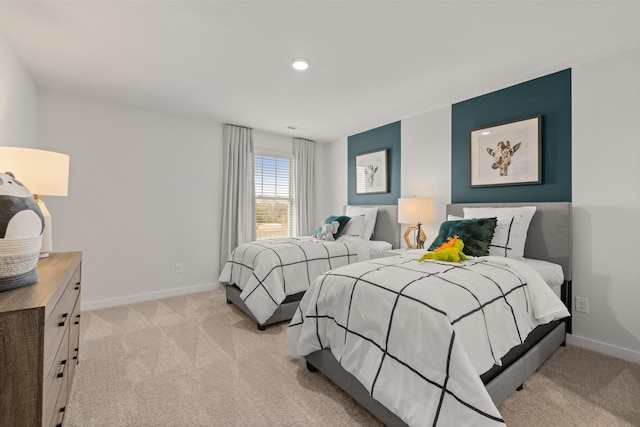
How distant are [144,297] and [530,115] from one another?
4.71 metres

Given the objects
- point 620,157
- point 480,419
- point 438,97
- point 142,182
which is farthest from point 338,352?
point 142,182

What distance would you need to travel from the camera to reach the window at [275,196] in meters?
4.80

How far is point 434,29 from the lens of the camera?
205 centimetres

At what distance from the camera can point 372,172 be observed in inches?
178

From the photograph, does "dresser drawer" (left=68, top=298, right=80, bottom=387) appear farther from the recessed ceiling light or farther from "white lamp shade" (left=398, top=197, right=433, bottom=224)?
"white lamp shade" (left=398, top=197, right=433, bottom=224)

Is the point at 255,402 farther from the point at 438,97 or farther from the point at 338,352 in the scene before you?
the point at 438,97

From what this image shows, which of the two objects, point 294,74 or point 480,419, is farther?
point 294,74

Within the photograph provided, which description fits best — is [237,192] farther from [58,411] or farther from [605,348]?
[605,348]

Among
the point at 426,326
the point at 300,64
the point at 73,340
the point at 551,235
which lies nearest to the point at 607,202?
the point at 551,235

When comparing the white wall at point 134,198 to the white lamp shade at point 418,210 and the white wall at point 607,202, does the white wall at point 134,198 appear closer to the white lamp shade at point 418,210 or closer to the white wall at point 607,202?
the white lamp shade at point 418,210

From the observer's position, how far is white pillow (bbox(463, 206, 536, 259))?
258cm

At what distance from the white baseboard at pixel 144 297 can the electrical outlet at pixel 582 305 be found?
406cm

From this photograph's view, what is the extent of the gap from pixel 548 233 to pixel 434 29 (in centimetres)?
199

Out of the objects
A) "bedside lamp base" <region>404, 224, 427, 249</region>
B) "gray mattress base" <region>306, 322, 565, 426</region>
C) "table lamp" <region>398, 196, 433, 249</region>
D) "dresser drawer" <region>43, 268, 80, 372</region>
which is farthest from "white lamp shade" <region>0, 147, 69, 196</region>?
"bedside lamp base" <region>404, 224, 427, 249</region>
